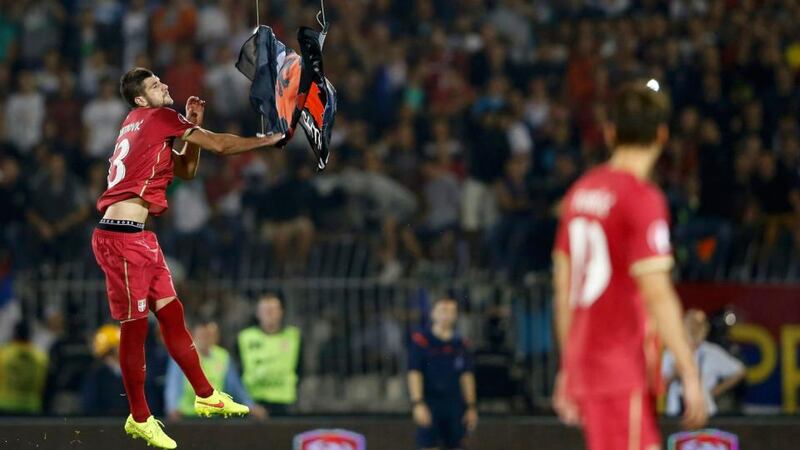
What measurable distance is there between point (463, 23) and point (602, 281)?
1228cm

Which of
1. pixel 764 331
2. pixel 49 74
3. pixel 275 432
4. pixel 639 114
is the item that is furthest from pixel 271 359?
pixel 639 114

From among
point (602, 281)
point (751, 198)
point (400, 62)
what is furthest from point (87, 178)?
point (602, 281)

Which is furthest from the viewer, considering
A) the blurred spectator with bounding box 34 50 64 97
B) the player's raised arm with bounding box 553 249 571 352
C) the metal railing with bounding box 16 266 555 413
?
the blurred spectator with bounding box 34 50 64 97

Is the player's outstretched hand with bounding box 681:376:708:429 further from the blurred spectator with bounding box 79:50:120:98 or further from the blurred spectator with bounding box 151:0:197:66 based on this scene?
the blurred spectator with bounding box 151:0:197:66

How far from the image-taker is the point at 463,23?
1791cm

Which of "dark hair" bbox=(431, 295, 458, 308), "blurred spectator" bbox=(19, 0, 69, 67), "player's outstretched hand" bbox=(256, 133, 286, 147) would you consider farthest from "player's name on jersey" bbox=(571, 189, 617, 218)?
"blurred spectator" bbox=(19, 0, 69, 67)

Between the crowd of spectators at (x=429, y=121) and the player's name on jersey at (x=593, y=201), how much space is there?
869cm

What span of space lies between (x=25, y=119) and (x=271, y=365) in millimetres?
5515

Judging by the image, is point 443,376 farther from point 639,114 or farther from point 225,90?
point 639,114

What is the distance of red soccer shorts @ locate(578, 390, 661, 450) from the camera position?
18.9ft

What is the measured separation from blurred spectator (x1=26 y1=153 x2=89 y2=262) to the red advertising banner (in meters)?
6.28

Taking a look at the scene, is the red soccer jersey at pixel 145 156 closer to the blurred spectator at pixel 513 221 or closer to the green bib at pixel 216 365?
the green bib at pixel 216 365

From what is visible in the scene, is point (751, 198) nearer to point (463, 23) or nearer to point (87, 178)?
point (463, 23)

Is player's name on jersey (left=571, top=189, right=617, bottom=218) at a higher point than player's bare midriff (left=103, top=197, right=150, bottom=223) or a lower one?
lower
